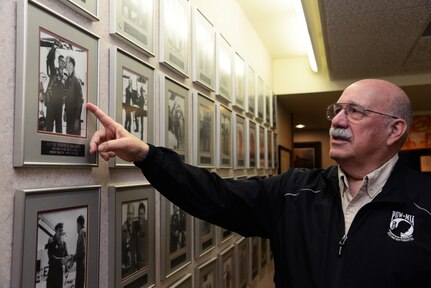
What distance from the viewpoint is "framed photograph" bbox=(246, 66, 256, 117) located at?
135 inches

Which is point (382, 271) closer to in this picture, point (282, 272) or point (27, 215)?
point (282, 272)

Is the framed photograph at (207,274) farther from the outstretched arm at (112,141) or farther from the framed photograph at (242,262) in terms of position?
the outstretched arm at (112,141)

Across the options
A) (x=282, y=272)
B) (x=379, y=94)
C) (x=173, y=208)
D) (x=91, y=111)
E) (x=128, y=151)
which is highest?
(x=379, y=94)

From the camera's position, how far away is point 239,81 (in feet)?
10.3

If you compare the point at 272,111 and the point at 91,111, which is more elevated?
the point at 272,111

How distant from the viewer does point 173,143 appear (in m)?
1.86

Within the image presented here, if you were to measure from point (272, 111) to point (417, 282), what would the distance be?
3.48m

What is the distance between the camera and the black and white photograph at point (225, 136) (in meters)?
2.63

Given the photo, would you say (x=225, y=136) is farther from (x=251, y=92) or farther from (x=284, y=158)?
(x=284, y=158)

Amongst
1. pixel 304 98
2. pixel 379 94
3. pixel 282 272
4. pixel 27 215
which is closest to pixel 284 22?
pixel 304 98

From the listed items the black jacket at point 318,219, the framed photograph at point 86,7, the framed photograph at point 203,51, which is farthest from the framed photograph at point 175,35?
the black jacket at point 318,219

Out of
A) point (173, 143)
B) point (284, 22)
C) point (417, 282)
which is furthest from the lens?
point (284, 22)

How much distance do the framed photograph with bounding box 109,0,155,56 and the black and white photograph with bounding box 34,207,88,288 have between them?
639 mm

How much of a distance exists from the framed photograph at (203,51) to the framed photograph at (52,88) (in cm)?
95
